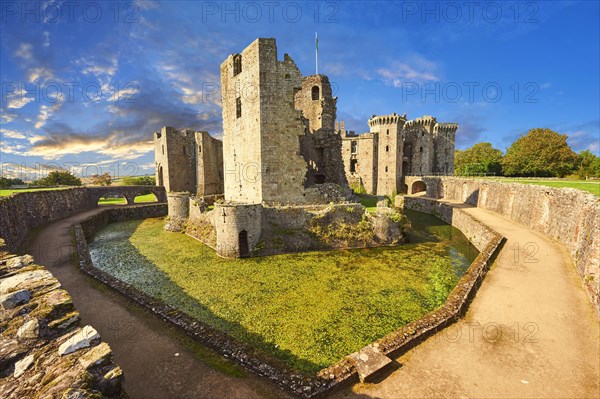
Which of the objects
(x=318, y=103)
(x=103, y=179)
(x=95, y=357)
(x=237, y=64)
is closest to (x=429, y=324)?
(x=95, y=357)

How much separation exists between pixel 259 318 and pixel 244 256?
20.6 feet

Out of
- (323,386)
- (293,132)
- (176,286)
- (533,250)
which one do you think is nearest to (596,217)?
(533,250)

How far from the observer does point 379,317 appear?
29.1 ft

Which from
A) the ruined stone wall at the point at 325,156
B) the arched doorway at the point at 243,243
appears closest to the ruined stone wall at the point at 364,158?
the ruined stone wall at the point at 325,156

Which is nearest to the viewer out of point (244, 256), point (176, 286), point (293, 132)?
point (176, 286)

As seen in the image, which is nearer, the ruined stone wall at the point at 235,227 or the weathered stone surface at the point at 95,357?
the weathered stone surface at the point at 95,357

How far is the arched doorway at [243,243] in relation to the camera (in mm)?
14891

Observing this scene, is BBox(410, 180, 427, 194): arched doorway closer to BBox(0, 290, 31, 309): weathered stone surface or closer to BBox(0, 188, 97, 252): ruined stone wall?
BBox(0, 188, 97, 252): ruined stone wall

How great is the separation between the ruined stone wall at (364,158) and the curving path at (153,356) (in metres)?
35.6

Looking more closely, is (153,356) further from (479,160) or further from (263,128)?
(479,160)

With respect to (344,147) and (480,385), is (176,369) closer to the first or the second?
(480,385)

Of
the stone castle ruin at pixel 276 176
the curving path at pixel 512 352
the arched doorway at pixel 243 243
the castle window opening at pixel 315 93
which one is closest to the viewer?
the curving path at pixel 512 352

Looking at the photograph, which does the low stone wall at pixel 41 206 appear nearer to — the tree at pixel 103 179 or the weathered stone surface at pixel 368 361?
the weathered stone surface at pixel 368 361

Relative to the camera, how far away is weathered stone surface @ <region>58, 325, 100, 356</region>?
3.25 m
